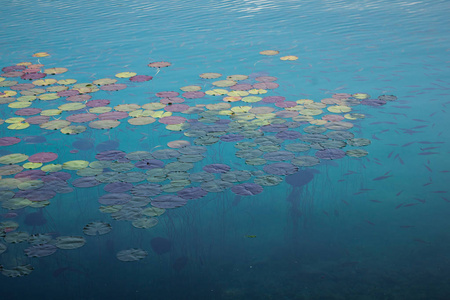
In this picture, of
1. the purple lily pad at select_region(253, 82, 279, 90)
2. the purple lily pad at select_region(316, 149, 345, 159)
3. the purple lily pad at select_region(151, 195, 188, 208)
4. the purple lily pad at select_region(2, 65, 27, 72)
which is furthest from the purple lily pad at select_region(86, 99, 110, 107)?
the purple lily pad at select_region(316, 149, 345, 159)

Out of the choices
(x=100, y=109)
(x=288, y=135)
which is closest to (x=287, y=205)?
(x=288, y=135)

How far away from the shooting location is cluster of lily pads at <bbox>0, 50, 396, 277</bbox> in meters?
2.87

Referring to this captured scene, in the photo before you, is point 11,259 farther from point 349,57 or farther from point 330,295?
point 349,57

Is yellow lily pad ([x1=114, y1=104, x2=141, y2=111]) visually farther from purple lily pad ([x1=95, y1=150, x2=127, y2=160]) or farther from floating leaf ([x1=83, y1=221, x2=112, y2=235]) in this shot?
floating leaf ([x1=83, y1=221, x2=112, y2=235])

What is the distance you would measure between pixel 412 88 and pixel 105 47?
Answer: 4.14 meters

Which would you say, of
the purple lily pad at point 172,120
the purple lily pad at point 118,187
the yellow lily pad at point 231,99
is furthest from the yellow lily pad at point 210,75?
the purple lily pad at point 118,187

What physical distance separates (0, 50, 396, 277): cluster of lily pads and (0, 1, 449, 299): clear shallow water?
0.07 meters

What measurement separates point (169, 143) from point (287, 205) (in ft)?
3.83

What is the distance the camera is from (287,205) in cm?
286

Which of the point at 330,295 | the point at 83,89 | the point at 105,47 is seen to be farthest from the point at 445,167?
the point at 105,47

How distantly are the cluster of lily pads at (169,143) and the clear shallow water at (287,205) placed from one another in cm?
7

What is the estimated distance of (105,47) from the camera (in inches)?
257

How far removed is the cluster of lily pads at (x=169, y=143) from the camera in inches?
113

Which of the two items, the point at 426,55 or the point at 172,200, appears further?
the point at 426,55
